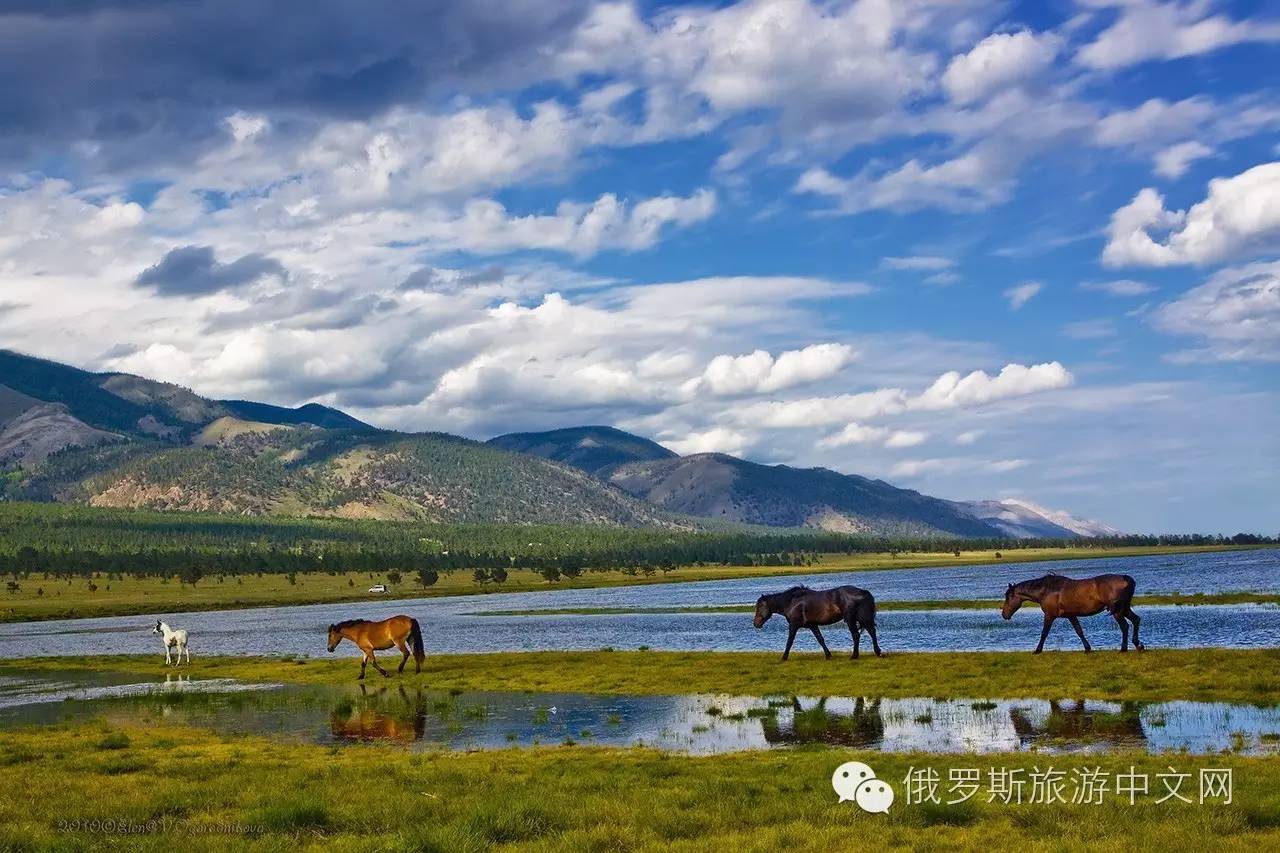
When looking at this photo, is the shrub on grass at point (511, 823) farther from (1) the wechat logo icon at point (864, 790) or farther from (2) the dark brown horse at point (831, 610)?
(2) the dark brown horse at point (831, 610)

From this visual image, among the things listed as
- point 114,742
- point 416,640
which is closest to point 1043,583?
point 416,640

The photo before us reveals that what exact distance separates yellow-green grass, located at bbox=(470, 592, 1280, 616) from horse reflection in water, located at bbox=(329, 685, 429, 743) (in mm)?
60864

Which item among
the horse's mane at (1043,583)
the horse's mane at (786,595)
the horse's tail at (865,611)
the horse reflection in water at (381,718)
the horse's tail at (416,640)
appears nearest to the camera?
the horse reflection in water at (381,718)

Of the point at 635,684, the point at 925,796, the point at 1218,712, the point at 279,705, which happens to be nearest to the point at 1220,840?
the point at 925,796

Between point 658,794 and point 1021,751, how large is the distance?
9137 millimetres

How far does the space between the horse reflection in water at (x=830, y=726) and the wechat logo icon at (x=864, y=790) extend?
8.61m

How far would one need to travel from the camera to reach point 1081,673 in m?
36.5

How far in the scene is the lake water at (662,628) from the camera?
58.0 m

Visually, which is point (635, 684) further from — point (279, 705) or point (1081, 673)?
point (1081, 673)

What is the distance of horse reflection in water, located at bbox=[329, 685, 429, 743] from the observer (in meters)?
32.6

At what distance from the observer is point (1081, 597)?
43.7 meters

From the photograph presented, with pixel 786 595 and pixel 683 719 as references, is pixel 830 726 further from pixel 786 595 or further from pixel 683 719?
pixel 786 595

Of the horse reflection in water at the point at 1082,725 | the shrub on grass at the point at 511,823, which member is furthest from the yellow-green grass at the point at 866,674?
the shrub on grass at the point at 511,823

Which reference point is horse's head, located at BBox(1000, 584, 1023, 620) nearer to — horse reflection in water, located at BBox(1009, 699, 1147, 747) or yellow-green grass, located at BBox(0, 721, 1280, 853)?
horse reflection in water, located at BBox(1009, 699, 1147, 747)
